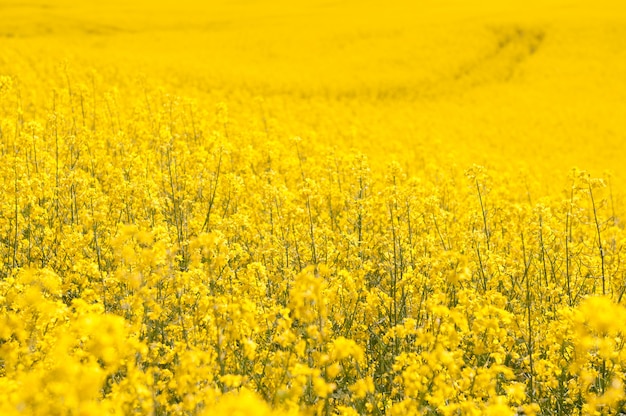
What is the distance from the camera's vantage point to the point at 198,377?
3.03 meters

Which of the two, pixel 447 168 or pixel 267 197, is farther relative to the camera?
pixel 447 168

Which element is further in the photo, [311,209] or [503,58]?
[503,58]

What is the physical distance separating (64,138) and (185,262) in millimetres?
4956

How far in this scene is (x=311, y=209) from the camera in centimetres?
760

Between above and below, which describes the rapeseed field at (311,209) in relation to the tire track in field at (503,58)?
below

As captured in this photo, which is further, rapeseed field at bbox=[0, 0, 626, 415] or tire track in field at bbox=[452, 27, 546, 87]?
tire track in field at bbox=[452, 27, 546, 87]

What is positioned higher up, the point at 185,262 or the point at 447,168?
the point at 447,168

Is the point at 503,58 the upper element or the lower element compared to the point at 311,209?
upper

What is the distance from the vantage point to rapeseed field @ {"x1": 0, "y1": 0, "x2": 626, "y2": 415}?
332 cm

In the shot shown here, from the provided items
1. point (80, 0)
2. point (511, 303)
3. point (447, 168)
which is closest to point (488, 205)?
point (447, 168)

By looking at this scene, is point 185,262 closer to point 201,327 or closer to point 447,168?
point 201,327

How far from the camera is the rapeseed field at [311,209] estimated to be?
3320 millimetres

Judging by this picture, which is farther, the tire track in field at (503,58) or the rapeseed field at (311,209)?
the tire track in field at (503,58)

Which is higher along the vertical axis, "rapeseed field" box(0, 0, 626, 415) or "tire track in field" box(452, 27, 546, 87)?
"tire track in field" box(452, 27, 546, 87)
